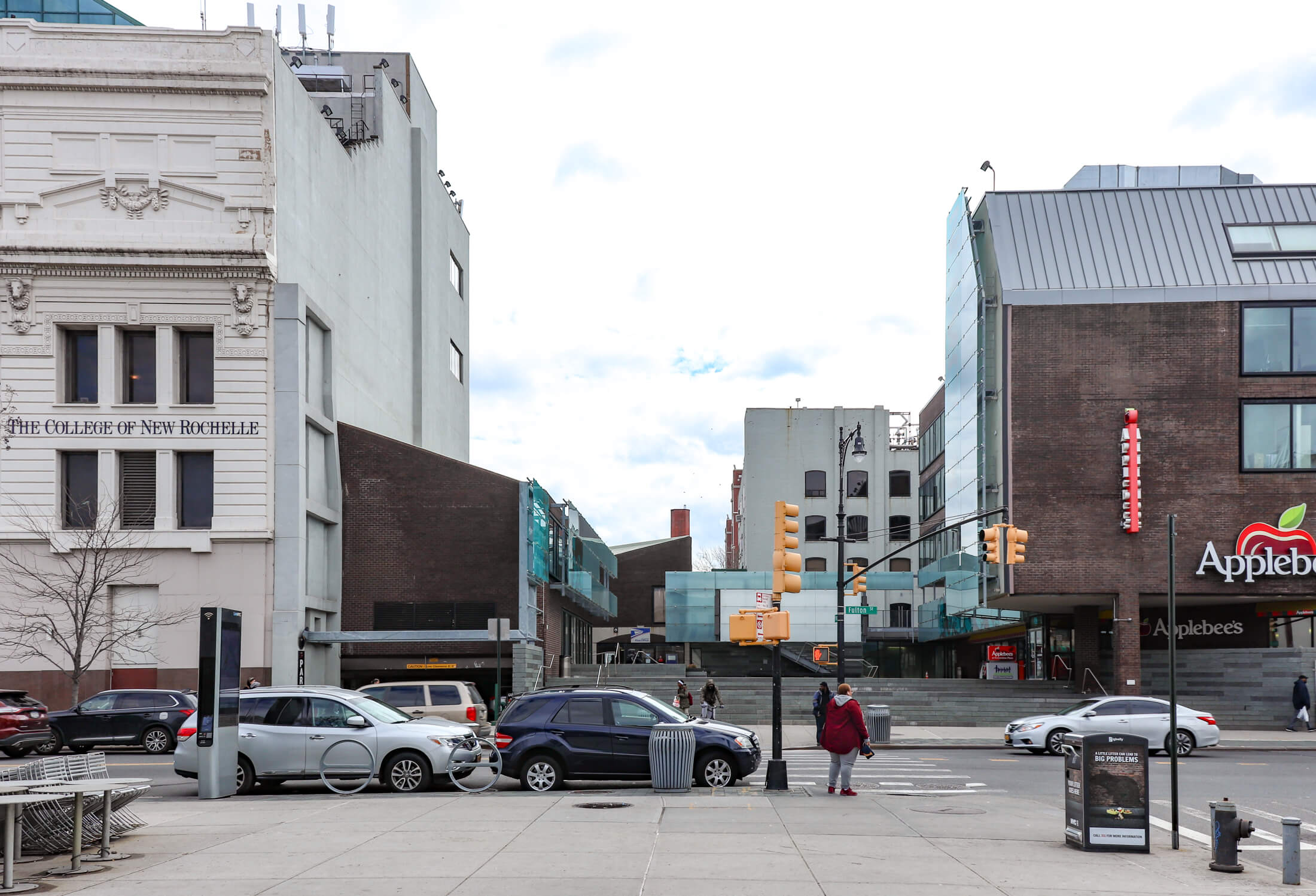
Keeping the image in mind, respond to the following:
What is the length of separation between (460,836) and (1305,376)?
3501cm

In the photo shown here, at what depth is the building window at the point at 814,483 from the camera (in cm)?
8531

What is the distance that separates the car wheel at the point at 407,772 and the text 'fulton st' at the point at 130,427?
2084cm

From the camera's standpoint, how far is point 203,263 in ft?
123

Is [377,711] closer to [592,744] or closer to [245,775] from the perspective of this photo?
[245,775]

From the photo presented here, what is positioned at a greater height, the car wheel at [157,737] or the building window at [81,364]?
the building window at [81,364]

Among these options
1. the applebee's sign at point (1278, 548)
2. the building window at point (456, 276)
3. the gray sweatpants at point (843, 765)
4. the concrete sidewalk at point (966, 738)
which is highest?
the building window at point (456, 276)

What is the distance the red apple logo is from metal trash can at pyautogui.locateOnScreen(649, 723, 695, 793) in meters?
27.0

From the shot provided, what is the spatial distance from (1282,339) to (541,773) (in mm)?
30845

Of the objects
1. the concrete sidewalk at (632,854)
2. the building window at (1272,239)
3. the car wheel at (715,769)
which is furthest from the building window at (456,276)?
the concrete sidewalk at (632,854)

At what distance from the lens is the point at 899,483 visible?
86.0 metres

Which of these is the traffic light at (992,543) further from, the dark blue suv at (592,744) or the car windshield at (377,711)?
the car windshield at (377,711)

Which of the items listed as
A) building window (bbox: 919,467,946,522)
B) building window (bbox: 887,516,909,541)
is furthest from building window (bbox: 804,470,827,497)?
building window (bbox: 919,467,946,522)

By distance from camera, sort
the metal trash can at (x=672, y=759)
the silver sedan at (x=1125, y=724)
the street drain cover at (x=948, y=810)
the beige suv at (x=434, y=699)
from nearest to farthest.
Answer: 1. the street drain cover at (x=948, y=810)
2. the metal trash can at (x=672, y=759)
3. the beige suv at (x=434, y=699)
4. the silver sedan at (x=1125, y=724)

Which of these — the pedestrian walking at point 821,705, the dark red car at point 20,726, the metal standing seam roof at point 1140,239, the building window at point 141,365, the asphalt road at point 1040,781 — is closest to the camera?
the asphalt road at point 1040,781
